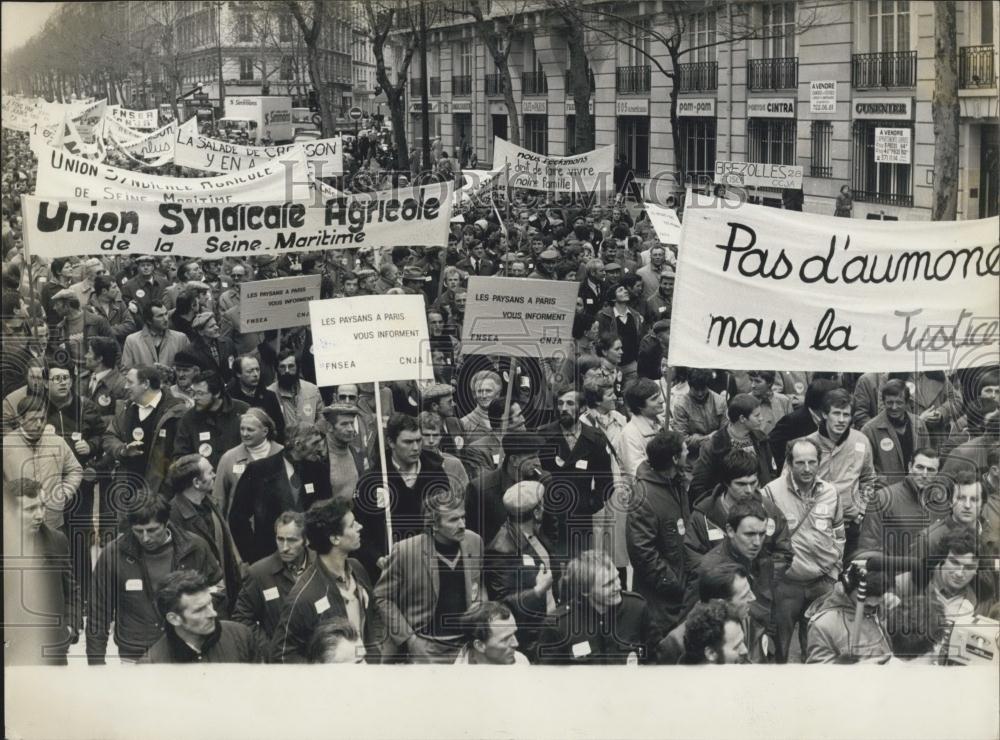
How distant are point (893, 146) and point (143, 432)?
14.4 ft

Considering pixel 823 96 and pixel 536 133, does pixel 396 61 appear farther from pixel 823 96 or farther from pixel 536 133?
pixel 823 96

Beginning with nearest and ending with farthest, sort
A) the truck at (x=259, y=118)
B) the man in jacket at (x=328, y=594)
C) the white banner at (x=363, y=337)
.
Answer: the man in jacket at (x=328, y=594)
the white banner at (x=363, y=337)
the truck at (x=259, y=118)

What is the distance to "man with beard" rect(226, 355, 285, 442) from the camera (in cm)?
891

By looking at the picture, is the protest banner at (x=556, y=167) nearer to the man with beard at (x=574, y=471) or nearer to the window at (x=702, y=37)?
the window at (x=702, y=37)

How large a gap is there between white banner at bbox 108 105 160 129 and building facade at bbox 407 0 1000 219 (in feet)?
5.67

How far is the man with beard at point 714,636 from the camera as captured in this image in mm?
8219

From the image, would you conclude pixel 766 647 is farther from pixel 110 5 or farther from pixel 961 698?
pixel 110 5

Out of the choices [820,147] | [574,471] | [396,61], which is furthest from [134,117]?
[820,147]

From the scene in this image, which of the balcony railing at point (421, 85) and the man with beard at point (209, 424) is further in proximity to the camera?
the balcony railing at point (421, 85)

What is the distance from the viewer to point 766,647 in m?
8.25

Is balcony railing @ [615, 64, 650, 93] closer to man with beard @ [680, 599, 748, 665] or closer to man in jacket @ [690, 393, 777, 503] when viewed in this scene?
man in jacket @ [690, 393, 777, 503]

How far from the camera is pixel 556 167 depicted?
30.6 feet

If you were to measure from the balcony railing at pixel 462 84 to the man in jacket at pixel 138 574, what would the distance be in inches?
113

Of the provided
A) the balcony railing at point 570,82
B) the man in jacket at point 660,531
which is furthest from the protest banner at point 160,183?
the man in jacket at point 660,531
